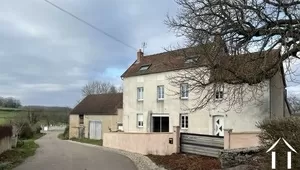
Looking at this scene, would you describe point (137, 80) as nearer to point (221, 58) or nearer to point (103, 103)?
point (103, 103)

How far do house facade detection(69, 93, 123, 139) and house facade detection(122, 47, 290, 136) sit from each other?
808 cm

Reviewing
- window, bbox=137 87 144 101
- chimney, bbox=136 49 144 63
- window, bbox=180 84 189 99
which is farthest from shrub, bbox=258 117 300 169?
chimney, bbox=136 49 144 63

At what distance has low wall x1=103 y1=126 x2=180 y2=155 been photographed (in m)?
23.1

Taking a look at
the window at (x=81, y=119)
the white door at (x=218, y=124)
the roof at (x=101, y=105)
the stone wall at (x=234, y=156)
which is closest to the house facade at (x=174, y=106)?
the white door at (x=218, y=124)

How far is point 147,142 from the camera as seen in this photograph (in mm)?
26688

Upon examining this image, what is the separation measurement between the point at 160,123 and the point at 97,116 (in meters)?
18.1

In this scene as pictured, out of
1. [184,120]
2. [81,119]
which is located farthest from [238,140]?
[81,119]

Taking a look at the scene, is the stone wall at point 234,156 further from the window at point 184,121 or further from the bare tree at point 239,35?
the window at point 184,121

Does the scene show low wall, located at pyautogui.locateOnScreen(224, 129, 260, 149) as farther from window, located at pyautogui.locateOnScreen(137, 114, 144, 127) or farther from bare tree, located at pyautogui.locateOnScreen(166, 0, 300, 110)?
window, located at pyautogui.locateOnScreen(137, 114, 144, 127)

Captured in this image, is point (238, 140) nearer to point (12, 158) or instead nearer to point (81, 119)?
point (12, 158)

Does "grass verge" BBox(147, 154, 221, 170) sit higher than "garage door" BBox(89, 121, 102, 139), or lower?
higher

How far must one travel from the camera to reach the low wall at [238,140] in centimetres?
1875

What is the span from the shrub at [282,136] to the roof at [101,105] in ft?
138

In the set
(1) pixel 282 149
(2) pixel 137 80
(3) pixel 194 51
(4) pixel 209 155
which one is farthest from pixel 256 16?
(2) pixel 137 80
